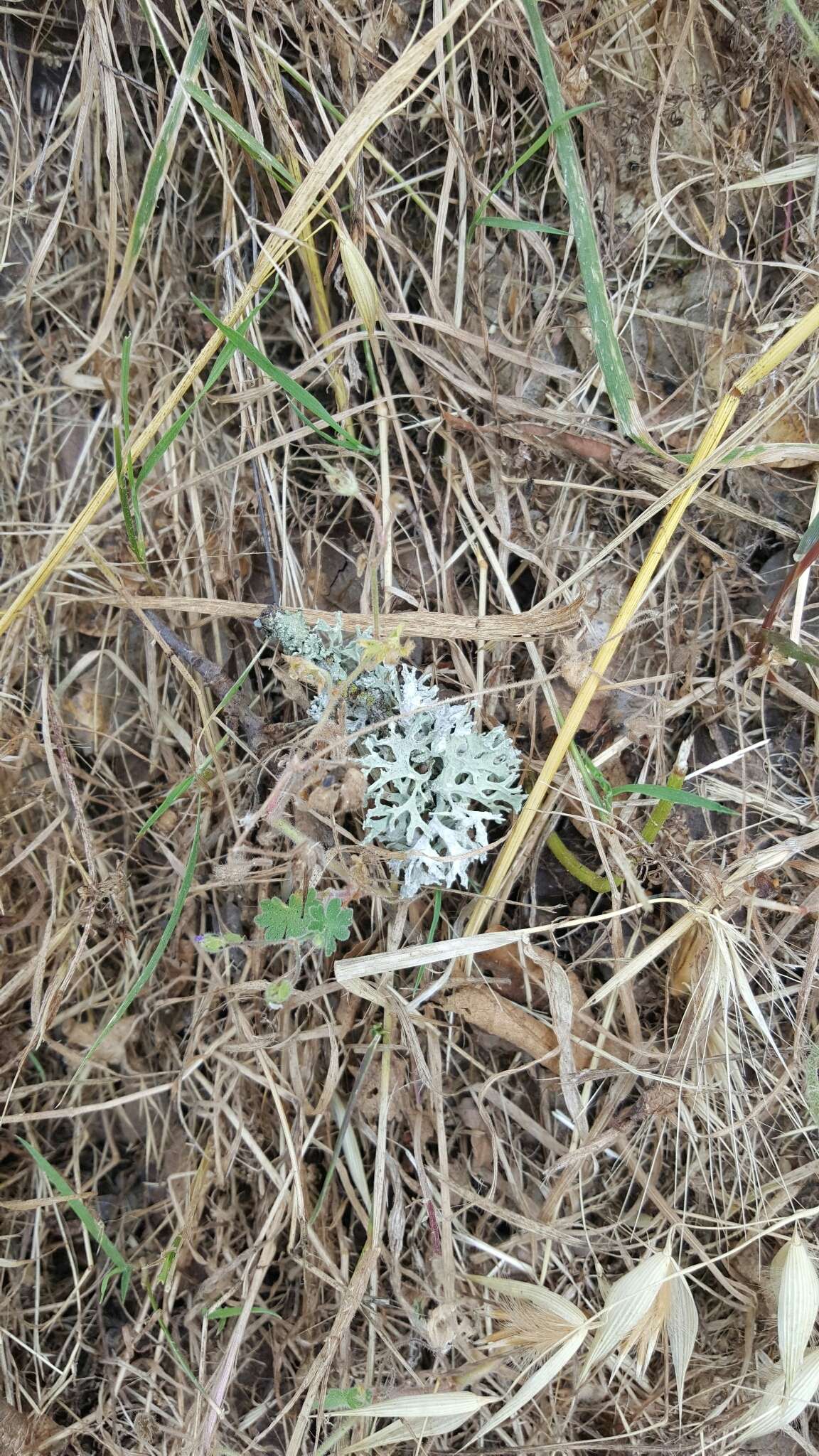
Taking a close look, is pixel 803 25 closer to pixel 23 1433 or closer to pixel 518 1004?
pixel 518 1004

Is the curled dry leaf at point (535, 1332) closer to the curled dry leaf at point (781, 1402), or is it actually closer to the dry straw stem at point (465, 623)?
the curled dry leaf at point (781, 1402)

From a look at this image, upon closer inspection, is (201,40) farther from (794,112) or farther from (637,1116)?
(637,1116)

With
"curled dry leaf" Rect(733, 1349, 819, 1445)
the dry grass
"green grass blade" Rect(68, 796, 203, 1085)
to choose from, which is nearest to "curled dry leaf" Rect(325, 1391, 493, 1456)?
the dry grass

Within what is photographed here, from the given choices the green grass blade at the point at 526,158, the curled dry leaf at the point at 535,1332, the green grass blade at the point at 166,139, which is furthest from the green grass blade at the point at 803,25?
the curled dry leaf at the point at 535,1332

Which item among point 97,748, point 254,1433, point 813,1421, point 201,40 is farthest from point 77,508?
point 813,1421

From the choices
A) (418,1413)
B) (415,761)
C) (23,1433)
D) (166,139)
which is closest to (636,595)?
(415,761)

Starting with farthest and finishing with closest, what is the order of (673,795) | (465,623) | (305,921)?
(465,623) → (673,795) → (305,921)
